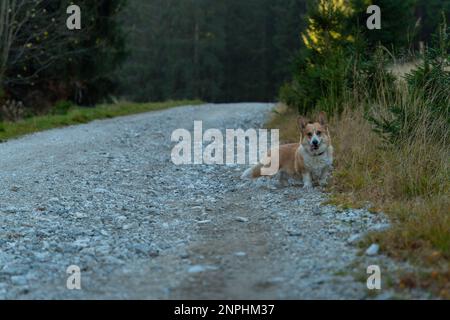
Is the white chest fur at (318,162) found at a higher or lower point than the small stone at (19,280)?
higher

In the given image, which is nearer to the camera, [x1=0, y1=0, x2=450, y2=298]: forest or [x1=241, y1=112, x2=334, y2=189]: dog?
[x1=0, y1=0, x2=450, y2=298]: forest

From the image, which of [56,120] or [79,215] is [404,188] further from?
[56,120]

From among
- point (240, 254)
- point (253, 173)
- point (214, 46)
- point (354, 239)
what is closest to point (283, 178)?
point (253, 173)

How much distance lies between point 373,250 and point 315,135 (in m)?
3.10

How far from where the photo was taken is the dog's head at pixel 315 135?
24.8ft

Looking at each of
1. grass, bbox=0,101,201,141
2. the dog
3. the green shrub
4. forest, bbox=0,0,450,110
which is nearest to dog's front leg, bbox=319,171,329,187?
the dog

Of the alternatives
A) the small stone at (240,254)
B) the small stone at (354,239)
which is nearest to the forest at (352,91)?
the small stone at (354,239)

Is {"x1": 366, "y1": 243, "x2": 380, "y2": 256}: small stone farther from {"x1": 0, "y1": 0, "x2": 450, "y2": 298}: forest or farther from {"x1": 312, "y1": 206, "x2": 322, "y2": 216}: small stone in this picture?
{"x1": 312, "y1": 206, "x2": 322, "y2": 216}: small stone

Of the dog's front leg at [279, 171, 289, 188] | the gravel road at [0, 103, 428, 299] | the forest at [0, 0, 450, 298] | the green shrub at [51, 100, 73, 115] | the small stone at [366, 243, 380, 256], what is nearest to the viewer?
the gravel road at [0, 103, 428, 299]

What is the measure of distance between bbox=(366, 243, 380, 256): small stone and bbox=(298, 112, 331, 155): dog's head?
298 centimetres

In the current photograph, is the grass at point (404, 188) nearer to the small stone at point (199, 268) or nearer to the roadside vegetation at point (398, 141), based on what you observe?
the roadside vegetation at point (398, 141)

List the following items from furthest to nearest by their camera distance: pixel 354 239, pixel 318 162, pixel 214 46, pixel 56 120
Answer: pixel 214 46, pixel 56 120, pixel 318 162, pixel 354 239

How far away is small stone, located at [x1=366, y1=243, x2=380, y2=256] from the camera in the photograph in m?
4.53

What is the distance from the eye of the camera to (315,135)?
7.48m
